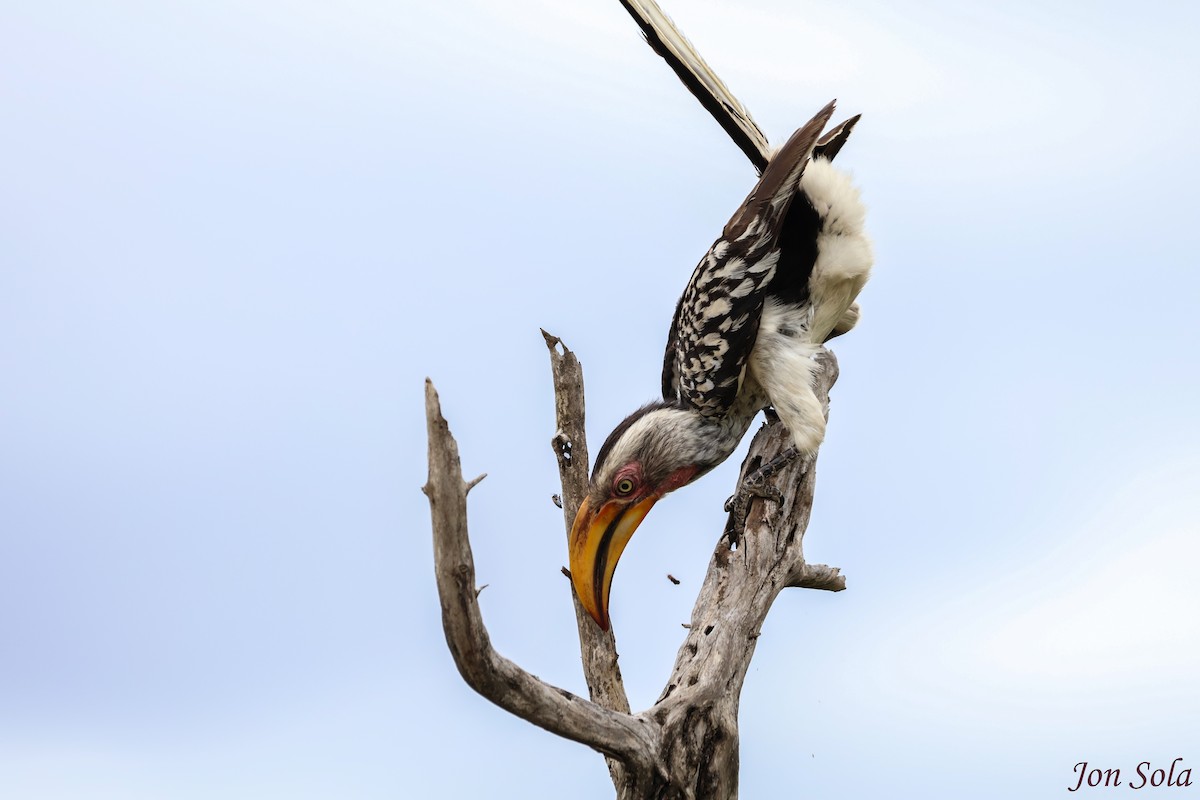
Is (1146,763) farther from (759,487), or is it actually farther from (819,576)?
(759,487)

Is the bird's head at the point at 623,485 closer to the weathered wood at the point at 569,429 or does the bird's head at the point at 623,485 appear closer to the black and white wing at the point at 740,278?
the black and white wing at the point at 740,278

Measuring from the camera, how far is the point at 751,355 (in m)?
4.83

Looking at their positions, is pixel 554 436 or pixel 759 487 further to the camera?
pixel 554 436

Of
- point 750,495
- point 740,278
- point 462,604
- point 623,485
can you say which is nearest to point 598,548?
point 623,485

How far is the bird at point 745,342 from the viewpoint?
15.2ft

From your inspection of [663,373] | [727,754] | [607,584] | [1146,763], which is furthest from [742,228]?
[1146,763]

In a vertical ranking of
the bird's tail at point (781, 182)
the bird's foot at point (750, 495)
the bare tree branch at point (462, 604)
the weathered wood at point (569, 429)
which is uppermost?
the bird's tail at point (781, 182)

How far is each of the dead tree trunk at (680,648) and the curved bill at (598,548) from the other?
17.1 inches

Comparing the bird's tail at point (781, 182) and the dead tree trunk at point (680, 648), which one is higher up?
the bird's tail at point (781, 182)

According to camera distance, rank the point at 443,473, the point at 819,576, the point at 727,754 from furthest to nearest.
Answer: the point at 819,576
the point at 727,754
the point at 443,473

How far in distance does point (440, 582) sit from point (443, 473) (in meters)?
0.33

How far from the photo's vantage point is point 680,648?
14.5ft

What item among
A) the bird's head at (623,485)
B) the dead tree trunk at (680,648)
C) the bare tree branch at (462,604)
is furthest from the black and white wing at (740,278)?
the bare tree branch at (462,604)

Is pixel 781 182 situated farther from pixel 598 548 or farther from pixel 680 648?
pixel 680 648
